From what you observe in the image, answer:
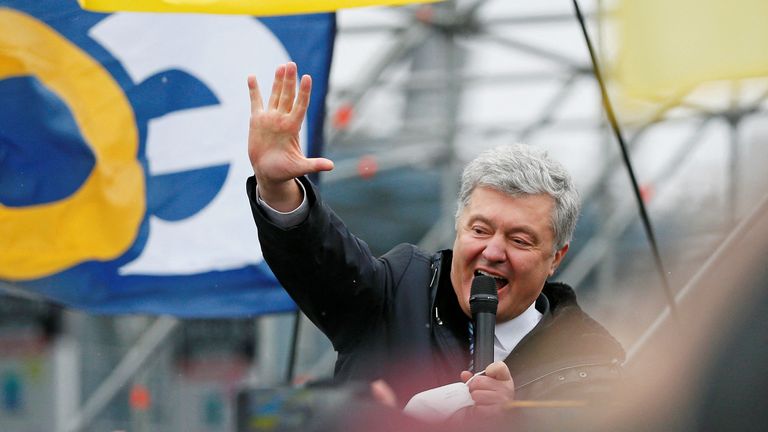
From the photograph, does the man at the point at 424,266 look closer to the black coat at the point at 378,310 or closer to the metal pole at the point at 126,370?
the black coat at the point at 378,310

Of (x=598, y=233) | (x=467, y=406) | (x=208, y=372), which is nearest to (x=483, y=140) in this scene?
(x=598, y=233)

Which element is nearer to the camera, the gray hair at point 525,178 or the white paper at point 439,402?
the white paper at point 439,402

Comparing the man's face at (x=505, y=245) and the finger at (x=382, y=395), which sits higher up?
the finger at (x=382, y=395)

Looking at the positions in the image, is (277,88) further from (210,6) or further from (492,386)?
(210,6)

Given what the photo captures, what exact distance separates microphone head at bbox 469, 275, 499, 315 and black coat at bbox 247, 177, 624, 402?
0.16 m

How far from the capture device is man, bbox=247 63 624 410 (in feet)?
9.29

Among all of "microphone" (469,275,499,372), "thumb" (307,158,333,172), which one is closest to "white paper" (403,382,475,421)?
"microphone" (469,275,499,372)

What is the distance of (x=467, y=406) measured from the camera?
207 cm

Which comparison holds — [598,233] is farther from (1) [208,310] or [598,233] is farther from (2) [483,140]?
(1) [208,310]

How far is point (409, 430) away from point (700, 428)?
0.30 m

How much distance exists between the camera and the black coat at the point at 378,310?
2.85 meters

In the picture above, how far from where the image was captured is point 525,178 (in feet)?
9.89

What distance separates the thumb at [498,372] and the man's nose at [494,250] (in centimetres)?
61

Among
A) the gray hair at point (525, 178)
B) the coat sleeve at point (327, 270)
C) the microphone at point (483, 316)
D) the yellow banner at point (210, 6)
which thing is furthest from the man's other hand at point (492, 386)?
the yellow banner at point (210, 6)
